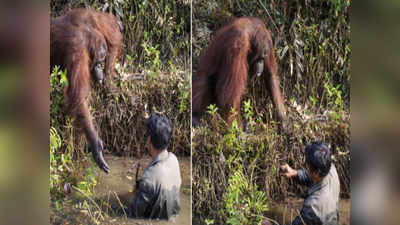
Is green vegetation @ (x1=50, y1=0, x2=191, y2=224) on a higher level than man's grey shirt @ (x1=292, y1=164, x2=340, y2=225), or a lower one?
higher

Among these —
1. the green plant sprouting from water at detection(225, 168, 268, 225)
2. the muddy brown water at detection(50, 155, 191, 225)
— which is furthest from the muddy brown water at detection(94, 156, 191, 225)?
the green plant sprouting from water at detection(225, 168, 268, 225)

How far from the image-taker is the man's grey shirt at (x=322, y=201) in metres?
2.24

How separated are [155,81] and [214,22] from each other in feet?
1.70

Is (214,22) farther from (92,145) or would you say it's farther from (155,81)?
(92,145)

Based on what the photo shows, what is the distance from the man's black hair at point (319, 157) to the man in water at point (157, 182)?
0.84 meters

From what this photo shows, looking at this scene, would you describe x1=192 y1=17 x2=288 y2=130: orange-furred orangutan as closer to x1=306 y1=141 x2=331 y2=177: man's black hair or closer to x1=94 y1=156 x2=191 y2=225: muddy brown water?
x1=306 y1=141 x2=331 y2=177: man's black hair

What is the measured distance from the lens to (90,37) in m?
2.36

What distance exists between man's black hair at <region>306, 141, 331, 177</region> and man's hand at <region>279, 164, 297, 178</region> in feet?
0.34

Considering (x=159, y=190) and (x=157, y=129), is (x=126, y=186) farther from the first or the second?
(x=157, y=129)

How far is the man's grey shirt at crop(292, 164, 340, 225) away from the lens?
2242 millimetres

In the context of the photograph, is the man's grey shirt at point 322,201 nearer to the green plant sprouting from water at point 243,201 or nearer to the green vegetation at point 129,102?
the green plant sprouting from water at point 243,201

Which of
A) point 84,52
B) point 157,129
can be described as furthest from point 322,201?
point 84,52
